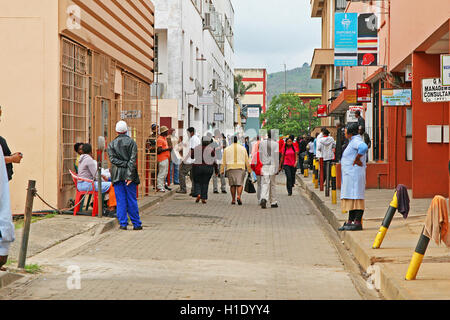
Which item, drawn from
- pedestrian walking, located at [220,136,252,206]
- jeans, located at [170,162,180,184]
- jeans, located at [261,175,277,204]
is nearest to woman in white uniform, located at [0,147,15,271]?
jeans, located at [261,175,277,204]

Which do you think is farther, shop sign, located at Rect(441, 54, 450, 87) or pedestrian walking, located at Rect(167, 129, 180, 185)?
pedestrian walking, located at Rect(167, 129, 180, 185)

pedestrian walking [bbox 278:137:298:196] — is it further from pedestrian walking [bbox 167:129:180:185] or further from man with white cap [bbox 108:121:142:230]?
man with white cap [bbox 108:121:142:230]

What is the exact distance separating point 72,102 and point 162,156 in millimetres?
6242

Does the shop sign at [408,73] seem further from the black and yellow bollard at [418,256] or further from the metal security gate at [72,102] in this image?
the black and yellow bollard at [418,256]

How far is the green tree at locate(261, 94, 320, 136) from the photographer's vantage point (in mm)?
106125

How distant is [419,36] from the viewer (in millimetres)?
17625

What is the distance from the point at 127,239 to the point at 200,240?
111 centimetres

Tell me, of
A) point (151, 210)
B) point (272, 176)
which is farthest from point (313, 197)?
point (151, 210)

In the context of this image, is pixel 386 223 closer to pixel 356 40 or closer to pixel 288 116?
pixel 356 40

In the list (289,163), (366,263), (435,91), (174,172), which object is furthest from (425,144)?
(174,172)

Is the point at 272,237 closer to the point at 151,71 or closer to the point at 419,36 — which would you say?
the point at 419,36

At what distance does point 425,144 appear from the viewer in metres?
18.7

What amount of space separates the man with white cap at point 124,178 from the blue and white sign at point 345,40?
11.5 metres

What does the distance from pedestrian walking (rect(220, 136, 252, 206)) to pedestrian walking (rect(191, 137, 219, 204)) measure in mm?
462
